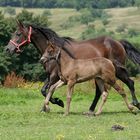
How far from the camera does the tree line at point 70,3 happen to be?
17738cm

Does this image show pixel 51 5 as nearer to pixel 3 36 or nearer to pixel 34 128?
pixel 3 36

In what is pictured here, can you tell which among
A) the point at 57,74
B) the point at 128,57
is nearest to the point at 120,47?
the point at 128,57

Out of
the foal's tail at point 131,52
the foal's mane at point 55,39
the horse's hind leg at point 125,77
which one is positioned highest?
the foal's mane at point 55,39

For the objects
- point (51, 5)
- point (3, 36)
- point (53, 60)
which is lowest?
point (51, 5)

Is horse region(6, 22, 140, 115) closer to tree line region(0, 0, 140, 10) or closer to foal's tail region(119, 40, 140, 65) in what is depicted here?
foal's tail region(119, 40, 140, 65)

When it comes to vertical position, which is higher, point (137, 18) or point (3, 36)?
point (3, 36)

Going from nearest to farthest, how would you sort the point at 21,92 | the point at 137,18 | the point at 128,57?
the point at 128,57
the point at 21,92
the point at 137,18

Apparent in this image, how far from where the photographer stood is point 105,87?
49.4 feet

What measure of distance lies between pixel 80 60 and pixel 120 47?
1.76 m

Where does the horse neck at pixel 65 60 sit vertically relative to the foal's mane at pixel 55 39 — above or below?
below

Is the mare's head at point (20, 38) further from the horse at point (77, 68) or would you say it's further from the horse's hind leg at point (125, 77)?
the horse's hind leg at point (125, 77)

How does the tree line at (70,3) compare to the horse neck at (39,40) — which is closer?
the horse neck at (39,40)

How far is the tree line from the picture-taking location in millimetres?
177375

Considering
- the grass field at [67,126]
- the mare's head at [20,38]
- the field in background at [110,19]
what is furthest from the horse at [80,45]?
the field in background at [110,19]
